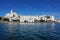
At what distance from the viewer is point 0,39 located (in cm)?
3531

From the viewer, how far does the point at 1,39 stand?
3538cm

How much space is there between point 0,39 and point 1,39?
9.3 inches
